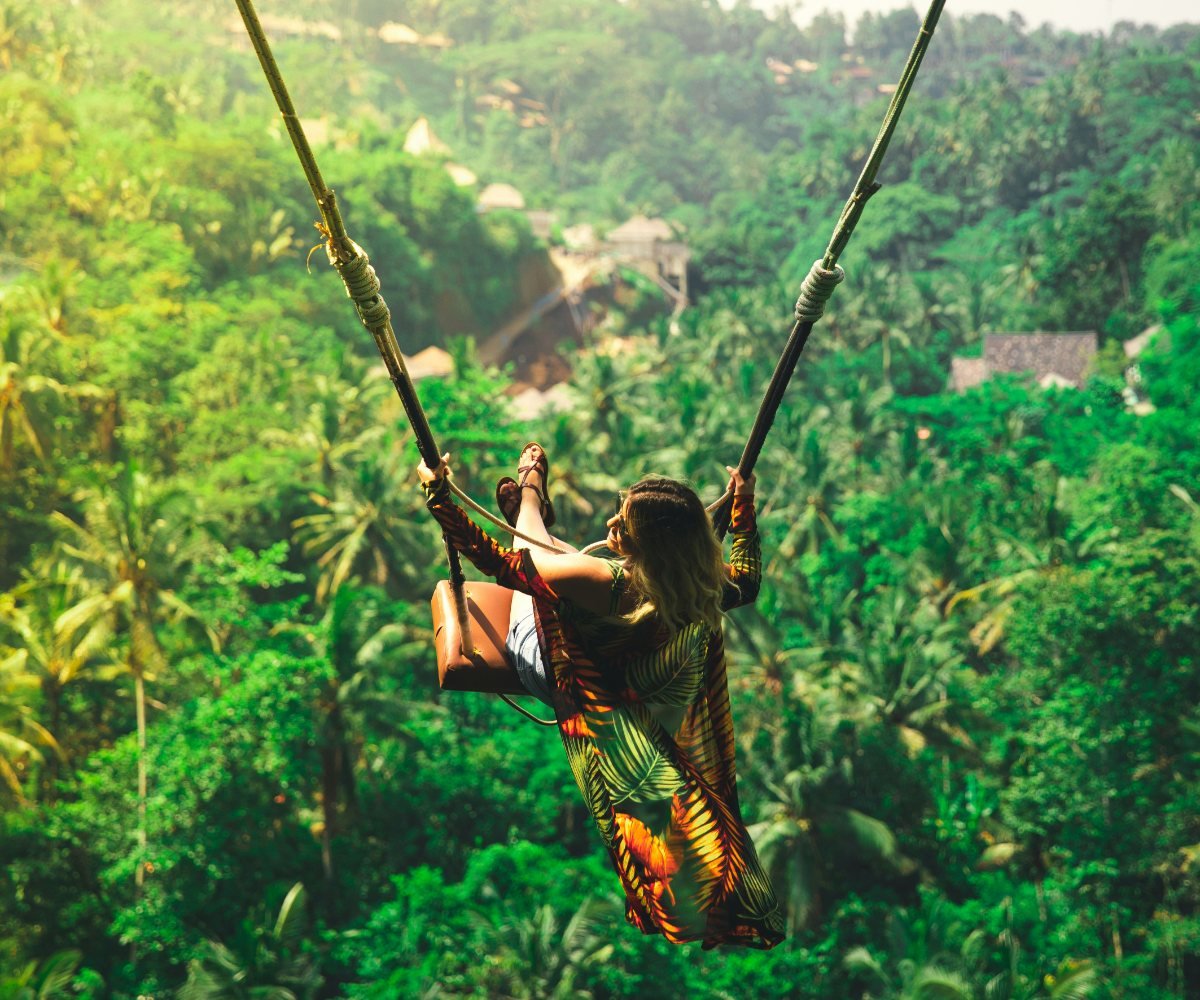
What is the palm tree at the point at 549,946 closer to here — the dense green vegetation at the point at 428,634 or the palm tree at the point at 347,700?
the dense green vegetation at the point at 428,634

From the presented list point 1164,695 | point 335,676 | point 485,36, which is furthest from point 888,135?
Answer: point 485,36

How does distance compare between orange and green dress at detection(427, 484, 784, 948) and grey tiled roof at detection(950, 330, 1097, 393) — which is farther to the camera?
grey tiled roof at detection(950, 330, 1097, 393)

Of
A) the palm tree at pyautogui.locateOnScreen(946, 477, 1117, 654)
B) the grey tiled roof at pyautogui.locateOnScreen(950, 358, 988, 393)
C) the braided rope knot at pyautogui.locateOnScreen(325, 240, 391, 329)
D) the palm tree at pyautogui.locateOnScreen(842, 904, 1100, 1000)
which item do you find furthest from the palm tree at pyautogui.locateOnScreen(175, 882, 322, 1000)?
the grey tiled roof at pyautogui.locateOnScreen(950, 358, 988, 393)

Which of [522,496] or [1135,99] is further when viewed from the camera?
[1135,99]

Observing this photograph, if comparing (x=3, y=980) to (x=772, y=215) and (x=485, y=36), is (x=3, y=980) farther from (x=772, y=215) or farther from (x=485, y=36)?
(x=485, y=36)

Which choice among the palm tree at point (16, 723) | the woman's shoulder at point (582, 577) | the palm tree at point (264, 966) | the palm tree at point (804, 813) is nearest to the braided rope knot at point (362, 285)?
the woman's shoulder at point (582, 577)

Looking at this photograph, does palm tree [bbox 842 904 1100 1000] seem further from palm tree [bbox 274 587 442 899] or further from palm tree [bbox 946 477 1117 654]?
palm tree [bbox 274 587 442 899]

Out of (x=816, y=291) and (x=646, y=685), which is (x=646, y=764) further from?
(x=816, y=291)
